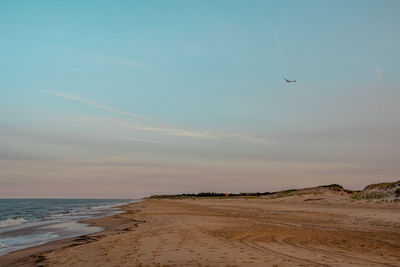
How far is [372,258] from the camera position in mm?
11219

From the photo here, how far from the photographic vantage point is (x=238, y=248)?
43.4ft

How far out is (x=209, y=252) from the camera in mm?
12359

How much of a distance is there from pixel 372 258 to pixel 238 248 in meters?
4.93

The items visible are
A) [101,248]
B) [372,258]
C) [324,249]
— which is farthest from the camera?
[101,248]

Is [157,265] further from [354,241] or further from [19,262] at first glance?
[354,241]

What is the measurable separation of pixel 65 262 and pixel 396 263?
37.1 ft

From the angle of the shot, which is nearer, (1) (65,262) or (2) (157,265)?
(2) (157,265)

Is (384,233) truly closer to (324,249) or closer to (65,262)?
(324,249)

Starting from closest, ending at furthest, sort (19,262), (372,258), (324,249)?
1. (372,258)
2. (19,262)
3. (324,249)

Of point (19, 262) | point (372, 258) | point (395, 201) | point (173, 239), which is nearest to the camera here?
point (372, 258)

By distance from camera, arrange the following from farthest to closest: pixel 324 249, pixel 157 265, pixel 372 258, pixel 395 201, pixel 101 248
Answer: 1. pixel 395 201
2. pixel 101 248
3. pixel 324 249
4. pixel 372 258
5. pixel 157 265

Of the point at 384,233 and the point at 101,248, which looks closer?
Result: the point at 101,248

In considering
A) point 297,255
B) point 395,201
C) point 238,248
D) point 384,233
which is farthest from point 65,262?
point 395,201

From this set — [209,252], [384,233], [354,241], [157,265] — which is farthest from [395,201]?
[157,265]
